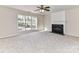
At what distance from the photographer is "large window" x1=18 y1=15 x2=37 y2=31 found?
8.74 metres

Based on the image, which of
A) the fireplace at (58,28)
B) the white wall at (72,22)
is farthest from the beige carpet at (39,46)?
the fireplace at (58,28)

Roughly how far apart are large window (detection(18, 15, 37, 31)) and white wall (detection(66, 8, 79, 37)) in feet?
12.9

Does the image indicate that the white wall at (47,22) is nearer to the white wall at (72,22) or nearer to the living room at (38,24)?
the living room at (38,24)

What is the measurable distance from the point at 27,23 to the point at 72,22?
4.47 metres

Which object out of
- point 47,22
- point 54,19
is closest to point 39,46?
point 54,19

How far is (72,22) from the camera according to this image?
24.6ft

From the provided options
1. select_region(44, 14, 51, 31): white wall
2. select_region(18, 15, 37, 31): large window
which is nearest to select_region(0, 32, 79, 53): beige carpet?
select_region(18, 15, 37, 31): large window

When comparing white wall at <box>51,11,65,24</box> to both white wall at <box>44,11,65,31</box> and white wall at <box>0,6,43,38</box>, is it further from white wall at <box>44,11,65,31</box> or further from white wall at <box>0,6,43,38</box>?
white wall at <box>0,6,43,38</box>

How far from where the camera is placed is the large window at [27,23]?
28.7 ft

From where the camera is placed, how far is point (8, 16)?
6949 millimetres

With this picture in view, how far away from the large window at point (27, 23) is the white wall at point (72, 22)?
3933mm

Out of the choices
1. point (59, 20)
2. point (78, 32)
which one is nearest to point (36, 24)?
point (59, 20)
